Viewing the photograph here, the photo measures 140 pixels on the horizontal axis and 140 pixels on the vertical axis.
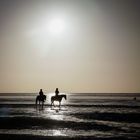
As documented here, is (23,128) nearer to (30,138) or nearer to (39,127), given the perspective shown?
(39,127)

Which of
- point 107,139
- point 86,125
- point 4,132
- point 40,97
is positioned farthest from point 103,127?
point 40,97

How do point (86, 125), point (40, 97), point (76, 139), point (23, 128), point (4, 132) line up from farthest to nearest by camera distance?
1. point (40, 97)
2. point (86, 125)
3. point (23, 128)
4. point (4, 132)
5. point (76, 139)

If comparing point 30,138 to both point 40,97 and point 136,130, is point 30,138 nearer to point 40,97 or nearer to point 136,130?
point 136,130

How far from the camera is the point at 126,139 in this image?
21141 millimetres

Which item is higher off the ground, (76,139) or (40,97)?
(40,97)

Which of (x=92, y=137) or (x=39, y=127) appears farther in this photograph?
(x=39, y=127)

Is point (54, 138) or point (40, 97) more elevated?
point (40, 97)

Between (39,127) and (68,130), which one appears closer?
(68,130)

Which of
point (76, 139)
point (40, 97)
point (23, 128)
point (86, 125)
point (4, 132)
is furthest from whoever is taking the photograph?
point (40, 97)

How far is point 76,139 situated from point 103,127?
19.5 ft

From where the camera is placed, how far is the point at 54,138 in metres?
21.4

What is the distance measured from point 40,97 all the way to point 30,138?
26266 millimetres

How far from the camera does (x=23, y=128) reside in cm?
2625

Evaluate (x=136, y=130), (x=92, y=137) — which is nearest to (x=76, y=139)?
(x=92, y=137)
